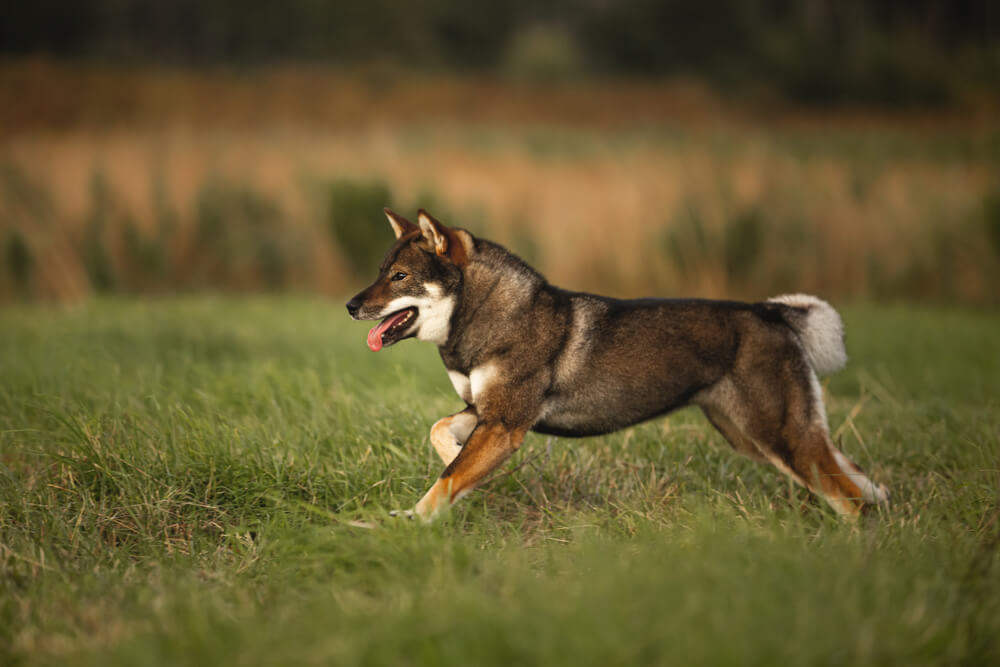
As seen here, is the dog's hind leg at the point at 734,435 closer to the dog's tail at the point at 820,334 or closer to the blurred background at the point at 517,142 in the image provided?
the dog's tail at the point at 820,334

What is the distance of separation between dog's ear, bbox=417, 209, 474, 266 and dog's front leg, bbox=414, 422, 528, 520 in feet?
2.98

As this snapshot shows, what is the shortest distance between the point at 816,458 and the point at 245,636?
3.01m

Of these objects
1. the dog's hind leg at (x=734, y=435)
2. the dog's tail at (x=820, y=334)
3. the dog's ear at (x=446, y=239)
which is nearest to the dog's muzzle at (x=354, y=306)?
the dog's ear at (x=446, y=239)

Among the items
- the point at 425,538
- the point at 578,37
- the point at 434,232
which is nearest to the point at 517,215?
the point at 434,232

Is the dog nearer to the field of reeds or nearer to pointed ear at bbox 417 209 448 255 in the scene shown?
pointed ear at bbox 417 209 448 255

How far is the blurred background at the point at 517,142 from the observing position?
505 inches

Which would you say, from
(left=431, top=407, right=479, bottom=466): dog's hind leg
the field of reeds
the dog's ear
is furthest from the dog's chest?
the field of reeds

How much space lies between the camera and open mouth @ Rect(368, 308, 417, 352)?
14.4 ft

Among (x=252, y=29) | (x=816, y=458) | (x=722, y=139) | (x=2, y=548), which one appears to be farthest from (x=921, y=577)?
(x=252, y=29)

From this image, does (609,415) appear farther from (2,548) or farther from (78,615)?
(2,548)

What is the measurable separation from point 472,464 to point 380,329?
85 centimetres

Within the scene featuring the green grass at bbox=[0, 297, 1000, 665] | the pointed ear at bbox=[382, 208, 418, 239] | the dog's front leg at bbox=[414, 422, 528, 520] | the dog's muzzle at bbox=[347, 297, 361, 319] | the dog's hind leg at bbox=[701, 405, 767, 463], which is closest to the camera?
the green grass at bbox=[0, 297, 1000, 665]

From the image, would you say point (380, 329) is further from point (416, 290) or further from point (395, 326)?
point (416, 290)

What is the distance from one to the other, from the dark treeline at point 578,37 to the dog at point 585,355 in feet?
61.8
